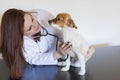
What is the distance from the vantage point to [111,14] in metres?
1.42

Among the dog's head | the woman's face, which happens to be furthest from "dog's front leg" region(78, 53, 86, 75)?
the woman's face

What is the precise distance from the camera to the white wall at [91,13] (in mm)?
1316

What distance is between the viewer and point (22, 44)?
1.09 meters

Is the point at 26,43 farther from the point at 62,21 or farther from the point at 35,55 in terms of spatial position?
the point at 62,21

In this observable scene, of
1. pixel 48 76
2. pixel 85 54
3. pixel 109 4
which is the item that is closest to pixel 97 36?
pixel 109 4

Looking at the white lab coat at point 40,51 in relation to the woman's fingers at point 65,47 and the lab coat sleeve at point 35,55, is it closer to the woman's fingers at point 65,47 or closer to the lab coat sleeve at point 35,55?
the lab coat sleeve at point 35,55

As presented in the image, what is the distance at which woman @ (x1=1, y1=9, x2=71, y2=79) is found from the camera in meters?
1.05

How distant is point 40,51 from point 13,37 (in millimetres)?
179

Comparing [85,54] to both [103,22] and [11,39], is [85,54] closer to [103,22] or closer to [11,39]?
[11,39]

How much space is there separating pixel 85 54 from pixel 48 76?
179mm

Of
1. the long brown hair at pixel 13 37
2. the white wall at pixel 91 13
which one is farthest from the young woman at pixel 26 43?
the white wall at pixel 91 13

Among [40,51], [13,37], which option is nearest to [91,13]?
[40,51]

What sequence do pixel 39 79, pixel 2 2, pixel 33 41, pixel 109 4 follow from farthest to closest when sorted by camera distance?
1. pixel 109 4
2. pixel 2 2
3. pixel 33 41
4. pixel 39 79

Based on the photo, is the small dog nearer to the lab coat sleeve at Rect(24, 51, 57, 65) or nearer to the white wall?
the lab coat sleeve at Rect(24, 51, 57, 65)
